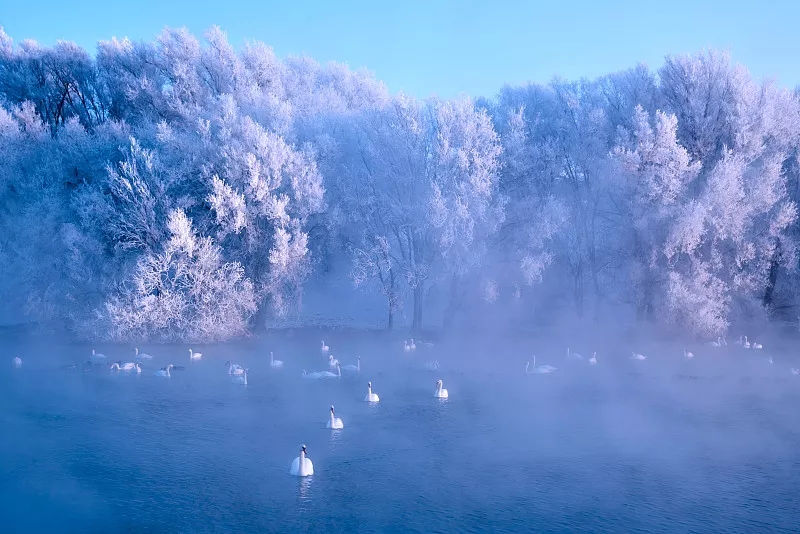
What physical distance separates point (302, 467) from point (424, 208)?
23291 millimetres

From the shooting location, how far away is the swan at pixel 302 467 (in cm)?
1554

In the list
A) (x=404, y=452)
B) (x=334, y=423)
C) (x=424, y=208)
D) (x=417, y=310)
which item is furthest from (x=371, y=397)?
(x=417, y=310)

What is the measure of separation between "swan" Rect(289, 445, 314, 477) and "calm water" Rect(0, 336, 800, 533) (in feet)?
0.64

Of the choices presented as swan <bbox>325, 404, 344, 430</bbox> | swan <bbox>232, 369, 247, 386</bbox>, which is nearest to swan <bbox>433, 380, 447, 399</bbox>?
swan <bbox>325, 404, 344, 430</bbox>

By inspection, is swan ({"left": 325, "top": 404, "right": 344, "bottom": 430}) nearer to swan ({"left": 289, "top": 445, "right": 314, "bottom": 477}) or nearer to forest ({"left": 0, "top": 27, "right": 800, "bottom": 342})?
swan ({"left": 289, "top": 445, "right": 314, "bottom": 477})

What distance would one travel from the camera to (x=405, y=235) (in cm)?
4131

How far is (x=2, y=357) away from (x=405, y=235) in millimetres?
22355

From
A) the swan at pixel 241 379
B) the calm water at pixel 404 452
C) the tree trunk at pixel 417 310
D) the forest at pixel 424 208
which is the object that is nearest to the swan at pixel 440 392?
the calm water at pixel 404 452

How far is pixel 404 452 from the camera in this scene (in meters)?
17.5

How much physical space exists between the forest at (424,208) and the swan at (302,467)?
20556 millimetres

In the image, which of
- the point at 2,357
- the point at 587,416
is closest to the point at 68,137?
the point at 2,357

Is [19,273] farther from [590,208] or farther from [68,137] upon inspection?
[590,208]

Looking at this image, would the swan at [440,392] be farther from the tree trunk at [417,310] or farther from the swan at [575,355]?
the tree trunk at [417,310]

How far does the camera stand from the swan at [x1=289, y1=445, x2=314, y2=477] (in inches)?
612
